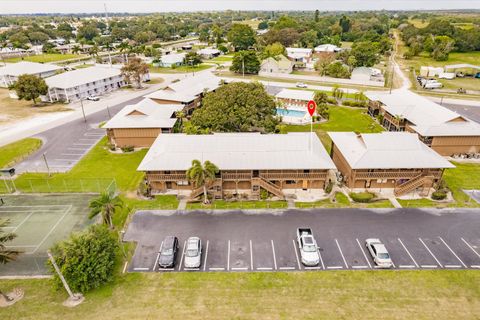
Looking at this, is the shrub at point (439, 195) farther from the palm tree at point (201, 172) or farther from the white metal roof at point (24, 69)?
the white metal roof at point (24, 69)

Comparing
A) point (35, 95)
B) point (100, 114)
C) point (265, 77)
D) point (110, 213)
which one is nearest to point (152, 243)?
point (110, 213)

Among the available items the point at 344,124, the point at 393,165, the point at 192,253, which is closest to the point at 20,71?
the point at 344,124

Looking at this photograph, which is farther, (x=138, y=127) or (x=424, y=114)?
(x=424, y=114)

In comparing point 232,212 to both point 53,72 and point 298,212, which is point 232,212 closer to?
point 298,212

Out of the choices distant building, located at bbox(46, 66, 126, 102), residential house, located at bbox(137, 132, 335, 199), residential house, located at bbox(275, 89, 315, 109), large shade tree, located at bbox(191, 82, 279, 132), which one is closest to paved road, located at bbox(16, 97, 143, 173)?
distant building, located at bbox(46, 66, 126, 102)

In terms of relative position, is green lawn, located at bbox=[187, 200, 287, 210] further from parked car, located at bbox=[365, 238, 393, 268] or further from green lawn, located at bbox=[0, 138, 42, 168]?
green lawn, located at bbox=[0, 138, 42, 168]

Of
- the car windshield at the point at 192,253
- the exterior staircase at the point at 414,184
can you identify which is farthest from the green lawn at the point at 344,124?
the car windshield at the point at 192,253

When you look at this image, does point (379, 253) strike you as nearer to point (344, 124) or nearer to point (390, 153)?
point (390, 153)
